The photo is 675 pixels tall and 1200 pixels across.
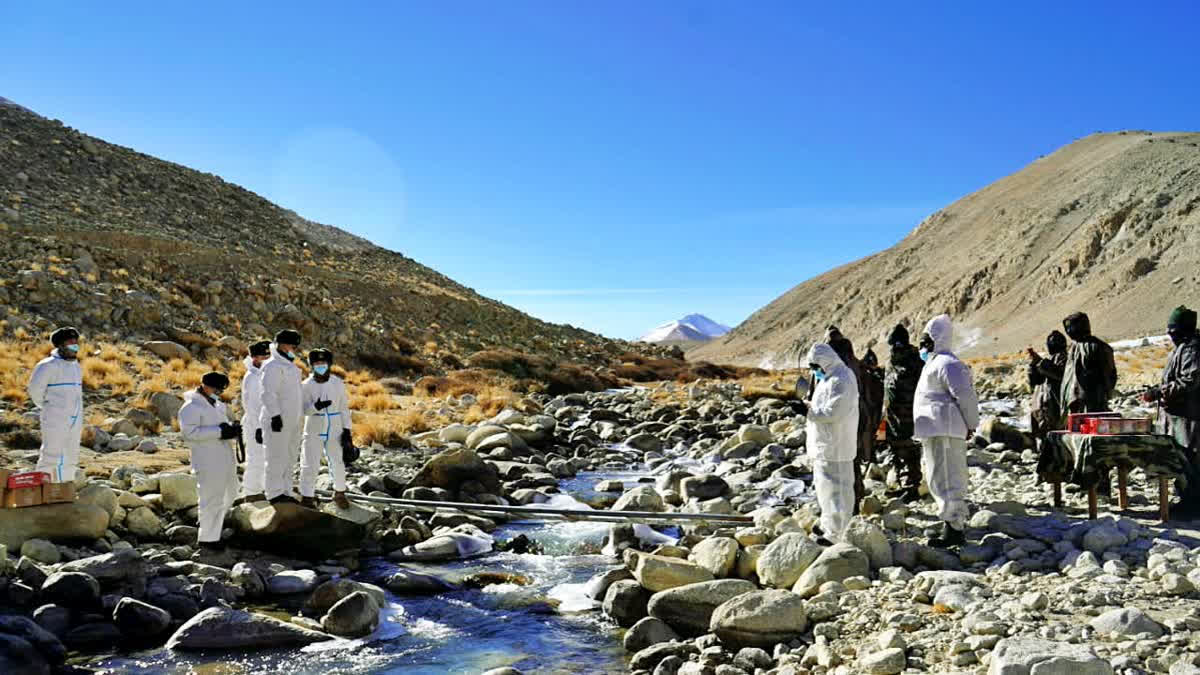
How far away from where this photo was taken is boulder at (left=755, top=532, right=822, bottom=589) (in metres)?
7.11

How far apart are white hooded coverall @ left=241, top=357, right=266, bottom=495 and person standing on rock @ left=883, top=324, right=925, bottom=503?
7020mm

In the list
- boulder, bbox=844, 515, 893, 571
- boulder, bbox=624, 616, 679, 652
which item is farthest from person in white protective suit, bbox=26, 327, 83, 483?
boulder, bbox=844, 515, 893, 571

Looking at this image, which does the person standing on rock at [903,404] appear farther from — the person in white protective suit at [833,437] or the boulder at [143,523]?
the boulder at [143,523]

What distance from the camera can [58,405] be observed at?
31.0 feet

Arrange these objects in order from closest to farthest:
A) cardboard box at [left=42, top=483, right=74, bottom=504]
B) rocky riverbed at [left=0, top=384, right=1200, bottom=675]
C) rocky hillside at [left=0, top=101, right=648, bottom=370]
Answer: rocky riverbed at [left=0, top=384, right=1200, bottom=675] → cardboard box at [left=42, top=483, right=74, bottom=504] → rocky hillside at [left=0, top=101, right=648, bottom=370]

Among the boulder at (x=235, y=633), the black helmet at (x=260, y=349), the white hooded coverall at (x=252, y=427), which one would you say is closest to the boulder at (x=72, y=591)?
the boulder at (x=235, y=633)

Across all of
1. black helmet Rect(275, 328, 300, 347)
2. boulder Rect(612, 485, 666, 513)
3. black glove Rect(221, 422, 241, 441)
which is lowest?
boulder Rect(612, 485, 666, 513)

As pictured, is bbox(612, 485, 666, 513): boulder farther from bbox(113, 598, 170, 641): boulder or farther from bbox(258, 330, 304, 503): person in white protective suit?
bbox(113, 598, 170, 641): boulder

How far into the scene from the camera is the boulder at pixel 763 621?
6.09 meters

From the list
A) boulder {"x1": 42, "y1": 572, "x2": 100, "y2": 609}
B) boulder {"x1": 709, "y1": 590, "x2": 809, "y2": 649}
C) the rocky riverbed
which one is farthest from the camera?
boulder {"x1": 42, "y1": 572, "x2": 100, "y2": 609}

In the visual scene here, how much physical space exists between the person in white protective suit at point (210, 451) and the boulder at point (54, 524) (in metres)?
1.03

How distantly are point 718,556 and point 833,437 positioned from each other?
1.47 m

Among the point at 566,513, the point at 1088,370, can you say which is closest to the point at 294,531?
the point at 566,513

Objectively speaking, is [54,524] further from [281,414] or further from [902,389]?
[902,389]
